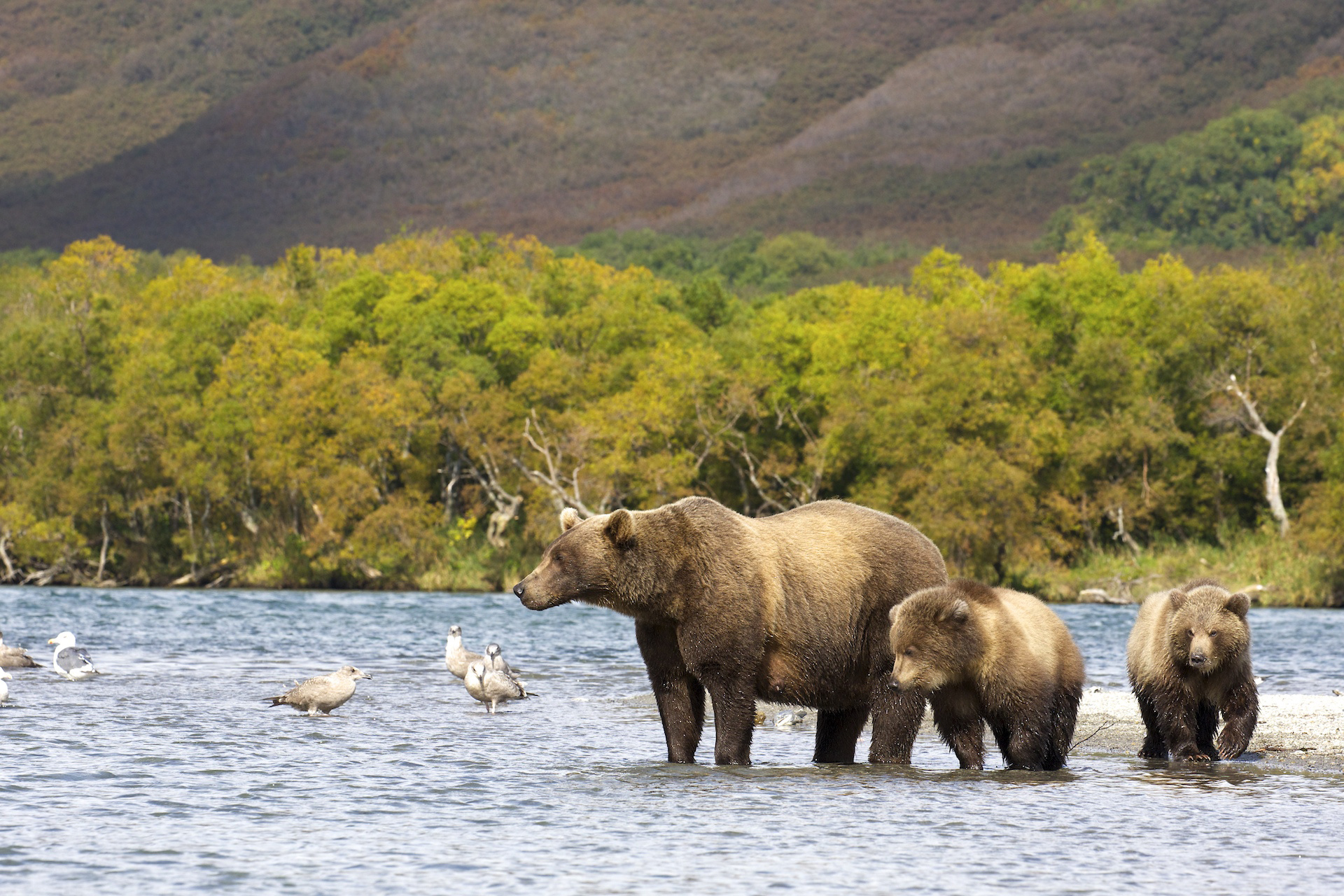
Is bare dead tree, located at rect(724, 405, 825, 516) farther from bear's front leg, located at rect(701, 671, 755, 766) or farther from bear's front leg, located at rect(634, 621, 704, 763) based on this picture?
bear's front leg, located at rect(701, 671, 755, 766)

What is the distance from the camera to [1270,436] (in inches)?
2366

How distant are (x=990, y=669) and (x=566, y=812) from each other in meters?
3.34

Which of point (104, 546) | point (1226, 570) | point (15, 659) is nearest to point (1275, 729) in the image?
point (15, 659)

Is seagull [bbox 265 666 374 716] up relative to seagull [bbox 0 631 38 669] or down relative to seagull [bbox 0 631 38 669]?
up

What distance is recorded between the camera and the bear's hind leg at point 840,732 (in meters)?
13.6

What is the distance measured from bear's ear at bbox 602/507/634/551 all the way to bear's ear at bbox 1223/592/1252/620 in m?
5.03

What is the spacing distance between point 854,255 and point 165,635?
111 metres

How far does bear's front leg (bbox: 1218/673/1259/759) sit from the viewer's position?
46.0ft

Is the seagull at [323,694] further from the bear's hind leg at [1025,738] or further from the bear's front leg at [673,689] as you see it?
the bear's hind leg at [1025,738]

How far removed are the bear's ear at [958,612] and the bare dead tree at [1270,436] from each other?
1979 inches

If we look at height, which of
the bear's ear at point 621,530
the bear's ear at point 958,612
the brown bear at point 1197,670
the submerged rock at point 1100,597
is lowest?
the submerged rock at point 1100,597

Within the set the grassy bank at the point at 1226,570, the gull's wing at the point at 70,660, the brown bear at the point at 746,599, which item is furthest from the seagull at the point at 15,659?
the grassy bank at the point at 1226,570

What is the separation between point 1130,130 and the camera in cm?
16750

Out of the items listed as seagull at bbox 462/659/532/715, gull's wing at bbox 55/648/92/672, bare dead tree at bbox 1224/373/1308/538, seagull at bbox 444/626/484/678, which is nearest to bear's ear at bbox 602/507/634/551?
seagull at bbox 462/659/532/715
